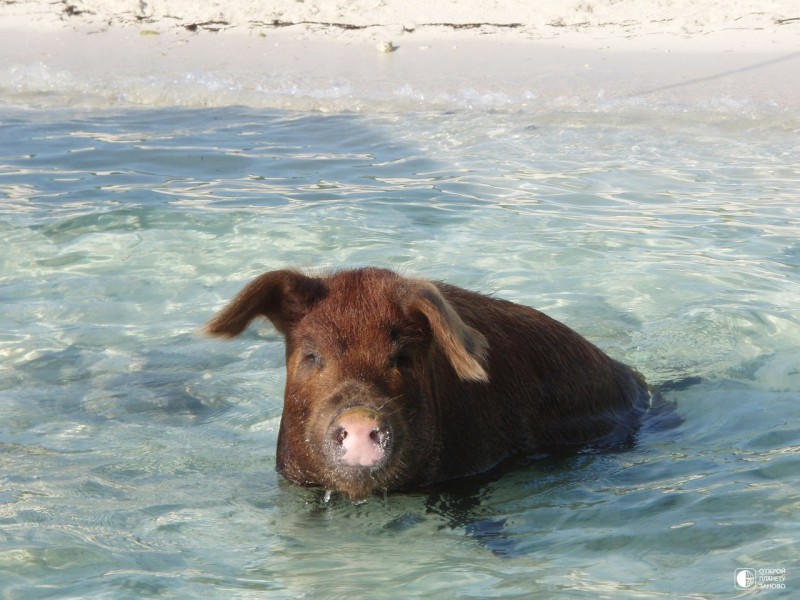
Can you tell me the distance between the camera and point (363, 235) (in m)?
9.60

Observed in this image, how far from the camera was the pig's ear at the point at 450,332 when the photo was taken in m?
4.68

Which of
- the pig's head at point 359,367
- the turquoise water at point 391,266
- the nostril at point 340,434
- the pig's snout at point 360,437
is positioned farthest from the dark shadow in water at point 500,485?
the nostril at point 340,434

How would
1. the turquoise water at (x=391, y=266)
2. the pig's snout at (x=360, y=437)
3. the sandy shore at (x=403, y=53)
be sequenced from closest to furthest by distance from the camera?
1. the pig's snout at (x=360, y=437)
2. the turquoise water at (x=391, y=266)
3. the sandy shore at (x=403, y=53)

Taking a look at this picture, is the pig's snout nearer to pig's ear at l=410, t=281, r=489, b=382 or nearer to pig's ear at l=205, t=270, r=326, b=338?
pig's ear at l=410, t=281, r=489, b=382

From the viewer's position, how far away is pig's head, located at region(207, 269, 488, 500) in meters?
4.64

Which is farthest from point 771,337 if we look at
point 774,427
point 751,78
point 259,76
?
point 259,76

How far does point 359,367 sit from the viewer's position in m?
4.80

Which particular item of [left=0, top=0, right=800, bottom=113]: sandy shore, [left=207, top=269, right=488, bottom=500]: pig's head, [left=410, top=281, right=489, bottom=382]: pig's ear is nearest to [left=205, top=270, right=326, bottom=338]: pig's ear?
[left=207, top=269, right=488, bottom=500]: pig's head

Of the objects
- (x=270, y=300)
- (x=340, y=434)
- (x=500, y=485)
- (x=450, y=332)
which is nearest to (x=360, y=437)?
(x=340, y=434)

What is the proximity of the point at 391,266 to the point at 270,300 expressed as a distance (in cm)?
375

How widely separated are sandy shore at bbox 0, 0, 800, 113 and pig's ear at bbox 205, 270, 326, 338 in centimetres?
969

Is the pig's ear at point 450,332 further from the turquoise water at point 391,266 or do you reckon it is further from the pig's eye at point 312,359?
the turquoise water at point 391,266

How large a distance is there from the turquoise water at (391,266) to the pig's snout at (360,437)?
0.41m

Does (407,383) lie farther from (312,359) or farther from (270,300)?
(270,300)
